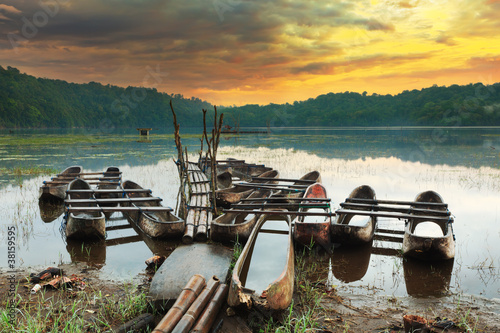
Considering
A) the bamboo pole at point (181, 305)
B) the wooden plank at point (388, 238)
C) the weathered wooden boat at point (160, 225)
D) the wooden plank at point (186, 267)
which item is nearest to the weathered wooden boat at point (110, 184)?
the weathered wooden boat at point (160, 225)

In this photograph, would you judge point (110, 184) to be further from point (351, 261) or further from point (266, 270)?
point (351, 261)

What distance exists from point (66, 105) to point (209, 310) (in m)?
126

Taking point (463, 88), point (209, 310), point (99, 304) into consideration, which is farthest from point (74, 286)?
point (463, 88)

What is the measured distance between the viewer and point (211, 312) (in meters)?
4.08

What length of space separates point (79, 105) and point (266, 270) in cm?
13016

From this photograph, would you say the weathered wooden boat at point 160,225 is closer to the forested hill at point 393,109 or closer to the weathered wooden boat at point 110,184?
the weathered wooden boat at point 110,184

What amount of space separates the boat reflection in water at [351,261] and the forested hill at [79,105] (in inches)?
3611

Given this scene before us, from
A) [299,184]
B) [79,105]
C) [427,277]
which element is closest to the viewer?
[427,277]

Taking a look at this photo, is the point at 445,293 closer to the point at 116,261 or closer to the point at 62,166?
the point at 116,261

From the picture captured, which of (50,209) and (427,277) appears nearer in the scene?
(427,277)

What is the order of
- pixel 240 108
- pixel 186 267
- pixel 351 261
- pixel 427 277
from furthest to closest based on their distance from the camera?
pixel 240 108 → pixel 351 261 → pixel 427 277 → pixel 186 267

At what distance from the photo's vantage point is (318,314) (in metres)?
4.81

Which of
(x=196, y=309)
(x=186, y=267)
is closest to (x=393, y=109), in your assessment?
(x=186, y=267)

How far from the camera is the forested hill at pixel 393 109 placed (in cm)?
8806
